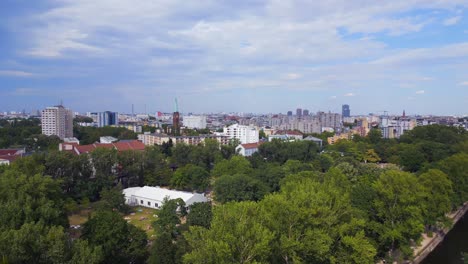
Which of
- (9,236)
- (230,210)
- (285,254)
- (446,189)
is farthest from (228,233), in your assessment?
(446,189)

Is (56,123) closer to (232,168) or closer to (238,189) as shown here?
(232,168)

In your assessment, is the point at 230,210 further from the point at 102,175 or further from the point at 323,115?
the point at 323,115

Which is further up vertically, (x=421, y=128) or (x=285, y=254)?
(x=421, y=128)

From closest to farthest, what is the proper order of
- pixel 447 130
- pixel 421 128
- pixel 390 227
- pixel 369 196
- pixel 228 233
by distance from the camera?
pixel 228 233
pixel 390 227
pixel 369 196
pixel 447 130
pixel 421 128

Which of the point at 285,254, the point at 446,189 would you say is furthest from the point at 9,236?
the point at 446,189

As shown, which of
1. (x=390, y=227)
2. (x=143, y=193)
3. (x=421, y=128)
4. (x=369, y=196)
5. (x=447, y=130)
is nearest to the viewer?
(x=390, y=227)

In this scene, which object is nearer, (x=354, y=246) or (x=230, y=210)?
(x=230, y=210)

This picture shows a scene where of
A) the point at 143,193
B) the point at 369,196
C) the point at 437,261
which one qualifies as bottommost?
the point at 437,261

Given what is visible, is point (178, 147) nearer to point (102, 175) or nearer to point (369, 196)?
point (102, 175)
